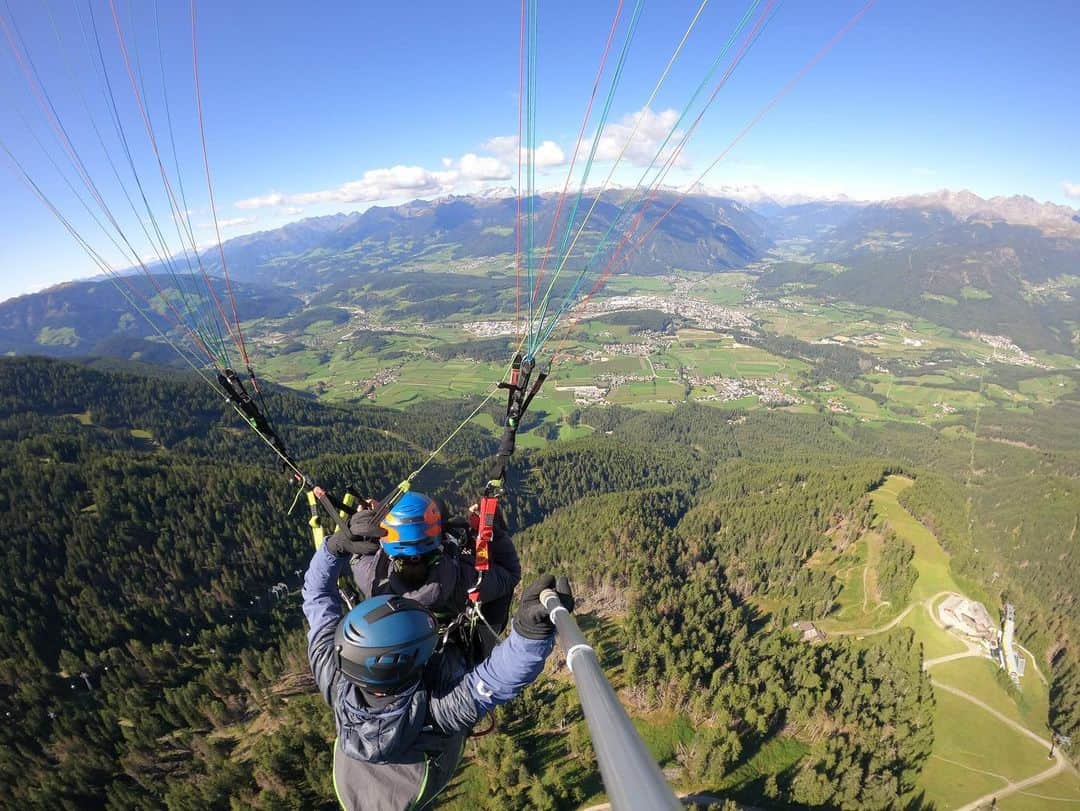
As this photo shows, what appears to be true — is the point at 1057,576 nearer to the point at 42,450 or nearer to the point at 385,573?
the point at 385,573

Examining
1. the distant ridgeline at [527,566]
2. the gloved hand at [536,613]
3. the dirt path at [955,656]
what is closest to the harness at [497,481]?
the gloved hand at [536,613]

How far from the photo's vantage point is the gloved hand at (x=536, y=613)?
398 cm

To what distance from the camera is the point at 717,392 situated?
169250 mm

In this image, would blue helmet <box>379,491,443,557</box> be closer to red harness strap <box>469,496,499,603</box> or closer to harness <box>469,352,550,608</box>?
harness <box>469,352,550,608</box>

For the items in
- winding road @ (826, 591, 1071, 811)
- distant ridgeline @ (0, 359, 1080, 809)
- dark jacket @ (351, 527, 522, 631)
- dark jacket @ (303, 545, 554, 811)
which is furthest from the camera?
winding road @ (826, 591, 1071, 811)

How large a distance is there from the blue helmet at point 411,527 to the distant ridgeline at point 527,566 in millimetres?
29838

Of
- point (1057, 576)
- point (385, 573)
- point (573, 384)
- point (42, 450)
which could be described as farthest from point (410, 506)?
point (573, 384)

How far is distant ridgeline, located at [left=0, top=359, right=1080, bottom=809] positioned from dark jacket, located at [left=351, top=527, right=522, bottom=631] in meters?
28.3

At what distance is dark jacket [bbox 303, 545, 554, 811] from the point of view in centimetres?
431

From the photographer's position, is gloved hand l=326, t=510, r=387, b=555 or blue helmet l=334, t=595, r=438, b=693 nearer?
blue helmet l=334, t=595, r=438, b=693

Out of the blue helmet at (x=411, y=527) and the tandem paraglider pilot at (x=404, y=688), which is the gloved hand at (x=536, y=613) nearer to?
the tandem paraglider pilot at (x=404, y=688)

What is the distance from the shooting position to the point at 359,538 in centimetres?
635

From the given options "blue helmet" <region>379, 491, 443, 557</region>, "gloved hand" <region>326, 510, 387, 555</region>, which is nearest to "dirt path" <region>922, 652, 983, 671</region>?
"blue helmet" <region>379, 491, 443, 557</region>

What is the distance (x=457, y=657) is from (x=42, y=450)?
122405 millimetres
